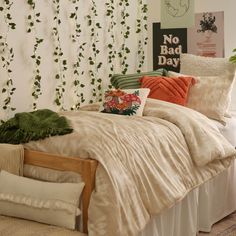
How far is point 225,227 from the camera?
3.50 meters

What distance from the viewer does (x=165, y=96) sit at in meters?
3.73

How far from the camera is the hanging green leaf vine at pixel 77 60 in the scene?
160 inches

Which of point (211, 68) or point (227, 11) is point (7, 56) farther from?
point (227, 11)

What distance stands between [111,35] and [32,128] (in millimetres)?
1825

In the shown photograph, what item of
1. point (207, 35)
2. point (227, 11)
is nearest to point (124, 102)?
point (207, 35)

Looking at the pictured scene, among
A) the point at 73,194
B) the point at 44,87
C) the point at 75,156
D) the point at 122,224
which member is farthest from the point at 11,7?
the point at 122,224

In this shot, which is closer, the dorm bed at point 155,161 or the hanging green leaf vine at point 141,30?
the dorm bed at point 155,161

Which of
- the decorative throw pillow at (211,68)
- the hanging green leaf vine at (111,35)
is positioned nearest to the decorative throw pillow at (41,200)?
the decorative throw pillow at (211,68)

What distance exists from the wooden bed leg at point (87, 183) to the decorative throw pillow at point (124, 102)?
97 cm

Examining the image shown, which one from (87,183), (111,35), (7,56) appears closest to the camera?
(87,183)

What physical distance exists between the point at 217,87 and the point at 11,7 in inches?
64.8

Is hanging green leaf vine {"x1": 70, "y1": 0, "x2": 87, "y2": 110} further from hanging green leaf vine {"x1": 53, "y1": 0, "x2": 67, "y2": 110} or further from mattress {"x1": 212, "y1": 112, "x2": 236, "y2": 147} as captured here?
mattress {"x1": 212, "y1": 112, "x2": 236, "y2": 147}

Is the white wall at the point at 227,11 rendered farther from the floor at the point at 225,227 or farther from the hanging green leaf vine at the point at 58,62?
the floor at the point at 225,227

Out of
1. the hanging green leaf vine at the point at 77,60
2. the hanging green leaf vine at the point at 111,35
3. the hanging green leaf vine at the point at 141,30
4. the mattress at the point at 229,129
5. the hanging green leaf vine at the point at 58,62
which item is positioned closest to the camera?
the mattress at the point at 229,129
